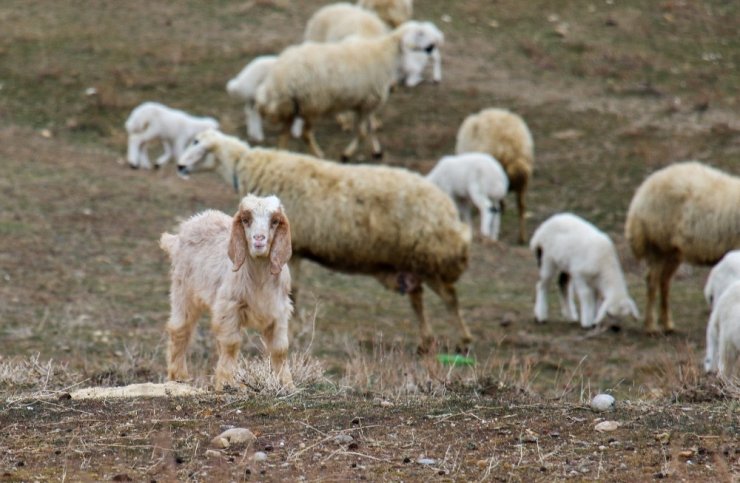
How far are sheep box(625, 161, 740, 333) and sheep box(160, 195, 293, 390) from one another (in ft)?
20.3

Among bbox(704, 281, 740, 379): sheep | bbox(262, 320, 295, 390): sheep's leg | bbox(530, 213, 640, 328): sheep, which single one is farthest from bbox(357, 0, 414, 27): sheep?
bbox(262, 320, 295, 390): sheep's leg

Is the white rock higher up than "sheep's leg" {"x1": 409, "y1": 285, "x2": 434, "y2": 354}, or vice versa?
the white rock

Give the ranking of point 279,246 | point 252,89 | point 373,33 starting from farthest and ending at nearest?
1. point 373,33
2. point 252,89
3. point 279,246

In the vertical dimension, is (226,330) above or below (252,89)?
below

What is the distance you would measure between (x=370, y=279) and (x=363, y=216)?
2.85 metres

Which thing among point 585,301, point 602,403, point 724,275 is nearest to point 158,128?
point 585,301

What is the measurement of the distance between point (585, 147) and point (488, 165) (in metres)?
3.66

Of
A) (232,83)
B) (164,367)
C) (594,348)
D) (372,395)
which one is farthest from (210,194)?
(372,395)

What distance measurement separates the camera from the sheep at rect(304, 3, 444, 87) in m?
18.2

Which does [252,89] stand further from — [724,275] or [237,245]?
[237,245]

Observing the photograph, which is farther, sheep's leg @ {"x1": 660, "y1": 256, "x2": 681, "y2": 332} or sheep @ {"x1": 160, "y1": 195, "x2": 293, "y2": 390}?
sheep's leg @ {"x1": 660, "y1": 256, "x2": 681, "y2": 332}

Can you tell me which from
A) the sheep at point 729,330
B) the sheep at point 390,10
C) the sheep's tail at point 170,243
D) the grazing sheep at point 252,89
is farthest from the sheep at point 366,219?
the sheep at point 390,10

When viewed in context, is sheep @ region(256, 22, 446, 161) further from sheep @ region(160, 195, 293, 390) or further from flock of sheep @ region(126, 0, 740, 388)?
sheep @ region(160, 195, 293, 390)

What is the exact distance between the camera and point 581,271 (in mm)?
12852
